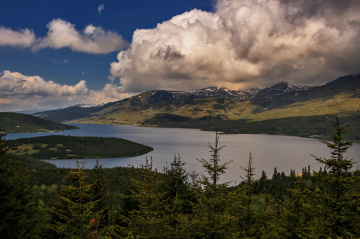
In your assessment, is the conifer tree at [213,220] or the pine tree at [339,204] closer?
the conifer tree at [213,220]

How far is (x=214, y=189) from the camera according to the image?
17906mm

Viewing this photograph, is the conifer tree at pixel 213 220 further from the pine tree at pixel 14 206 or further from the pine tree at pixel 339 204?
the pine tree at pixel 14 206

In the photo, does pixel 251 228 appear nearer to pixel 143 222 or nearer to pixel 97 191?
pixel 143 222

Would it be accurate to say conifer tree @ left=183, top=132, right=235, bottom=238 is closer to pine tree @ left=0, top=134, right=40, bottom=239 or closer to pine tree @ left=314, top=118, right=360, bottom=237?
pine tree @ left=314, top=118, right=360, bottom=237

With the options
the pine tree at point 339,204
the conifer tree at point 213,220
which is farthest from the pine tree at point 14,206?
the pine tree at point 339,204

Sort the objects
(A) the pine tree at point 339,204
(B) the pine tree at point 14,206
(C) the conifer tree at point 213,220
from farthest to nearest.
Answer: (B) the pine tree at point 14,206, (A) the pine tree at point 339,204, (C) the conifer tree at point 213,220

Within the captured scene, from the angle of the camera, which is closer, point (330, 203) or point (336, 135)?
point (330, 203)

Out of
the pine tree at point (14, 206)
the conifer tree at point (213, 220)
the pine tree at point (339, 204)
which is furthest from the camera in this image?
the pine tree at point (14, 206)

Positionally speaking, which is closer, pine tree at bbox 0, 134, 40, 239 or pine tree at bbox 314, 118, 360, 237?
pine tree at bbox 314, 118, 360, 237

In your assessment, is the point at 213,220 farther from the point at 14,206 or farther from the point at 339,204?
the point at 14,206

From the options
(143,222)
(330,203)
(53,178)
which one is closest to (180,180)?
(143,222)

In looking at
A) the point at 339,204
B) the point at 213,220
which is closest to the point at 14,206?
the point at 213,220

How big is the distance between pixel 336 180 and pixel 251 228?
24.6 ft

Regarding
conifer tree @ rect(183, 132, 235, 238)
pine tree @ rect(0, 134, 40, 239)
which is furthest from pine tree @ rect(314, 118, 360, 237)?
pine tree @ rect(0, 134, 40, 239)
